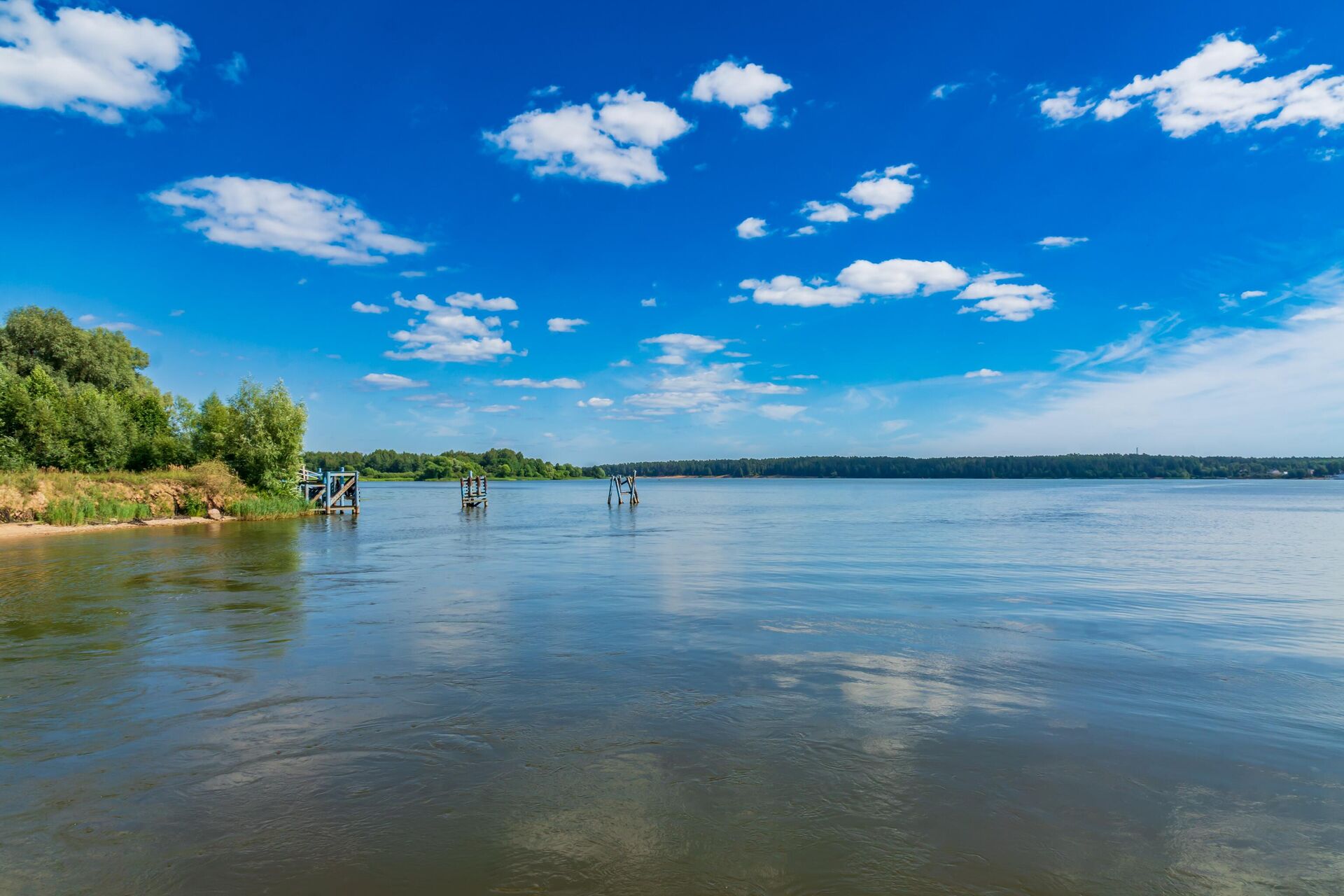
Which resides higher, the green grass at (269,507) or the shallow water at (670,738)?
the green grass at (269,507)

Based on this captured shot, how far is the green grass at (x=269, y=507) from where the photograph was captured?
49688 mm

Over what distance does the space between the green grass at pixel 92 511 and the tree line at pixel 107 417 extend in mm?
7862

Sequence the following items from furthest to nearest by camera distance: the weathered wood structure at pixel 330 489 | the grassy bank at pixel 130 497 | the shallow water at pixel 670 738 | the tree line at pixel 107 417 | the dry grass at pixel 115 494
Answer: the weathered wood structure at pixel 330 489
the tree line at pixel 107 417
the grassy bank at pixel 130 497
the dry grass at pixel 115 494
the shallow water at pixel 670 738

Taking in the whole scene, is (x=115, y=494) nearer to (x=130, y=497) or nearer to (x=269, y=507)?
(x=130, y=497)

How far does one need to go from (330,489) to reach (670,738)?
57867 mm

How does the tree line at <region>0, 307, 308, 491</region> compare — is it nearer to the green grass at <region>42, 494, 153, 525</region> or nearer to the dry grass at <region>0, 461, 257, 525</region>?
the dry grass at <region>0, 461, 257, 525</region>

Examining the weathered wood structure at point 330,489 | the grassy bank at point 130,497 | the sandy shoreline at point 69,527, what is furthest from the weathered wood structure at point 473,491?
the sandy shoreline at point 69,527

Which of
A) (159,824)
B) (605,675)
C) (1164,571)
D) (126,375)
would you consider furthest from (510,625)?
(126,375)

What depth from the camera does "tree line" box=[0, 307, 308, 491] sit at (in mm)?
45656

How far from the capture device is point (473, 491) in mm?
69312

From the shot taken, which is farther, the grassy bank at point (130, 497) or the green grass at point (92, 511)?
the green grass at point (92, 511)

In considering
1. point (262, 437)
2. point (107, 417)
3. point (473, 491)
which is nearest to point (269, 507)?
point (262, 437)

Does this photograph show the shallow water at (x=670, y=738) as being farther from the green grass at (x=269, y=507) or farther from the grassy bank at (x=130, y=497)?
the green grass at (x=269, y=507)

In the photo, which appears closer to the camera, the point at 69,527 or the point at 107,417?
the point at 69,527
